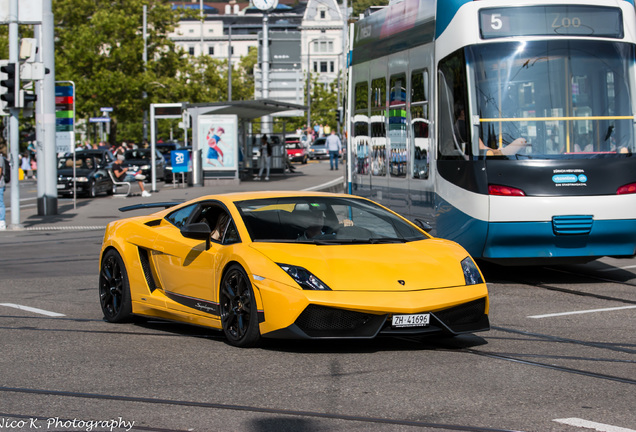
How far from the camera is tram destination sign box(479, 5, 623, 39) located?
1170 cm

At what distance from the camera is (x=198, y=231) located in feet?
26.3

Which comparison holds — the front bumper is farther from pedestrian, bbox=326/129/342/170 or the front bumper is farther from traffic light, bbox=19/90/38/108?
pedestrian, bbox=326/129/342/170

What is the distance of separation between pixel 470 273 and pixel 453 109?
184 inches

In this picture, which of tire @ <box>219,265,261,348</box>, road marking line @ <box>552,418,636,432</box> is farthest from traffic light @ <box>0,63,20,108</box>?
road marking line @ <box>552,418,636,432</box>

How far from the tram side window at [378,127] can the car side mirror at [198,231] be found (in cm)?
720

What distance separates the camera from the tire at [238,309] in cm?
741

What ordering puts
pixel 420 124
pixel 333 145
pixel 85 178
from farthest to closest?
pixel 333 145
pixel 85 178
pixel 420 124

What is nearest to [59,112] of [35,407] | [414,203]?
[414,203]

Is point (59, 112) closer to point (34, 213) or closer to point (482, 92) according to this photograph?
point (34, 213)

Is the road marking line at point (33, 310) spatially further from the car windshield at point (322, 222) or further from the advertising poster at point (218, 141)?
the advertising poster at point (218, 141)

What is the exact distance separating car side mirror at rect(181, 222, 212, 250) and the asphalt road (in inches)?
31.6

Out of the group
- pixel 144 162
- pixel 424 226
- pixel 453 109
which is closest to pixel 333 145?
pixel 144 162

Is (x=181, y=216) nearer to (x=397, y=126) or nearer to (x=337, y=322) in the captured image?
(x=337, y=322)

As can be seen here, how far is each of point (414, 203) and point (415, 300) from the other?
21.4ft
